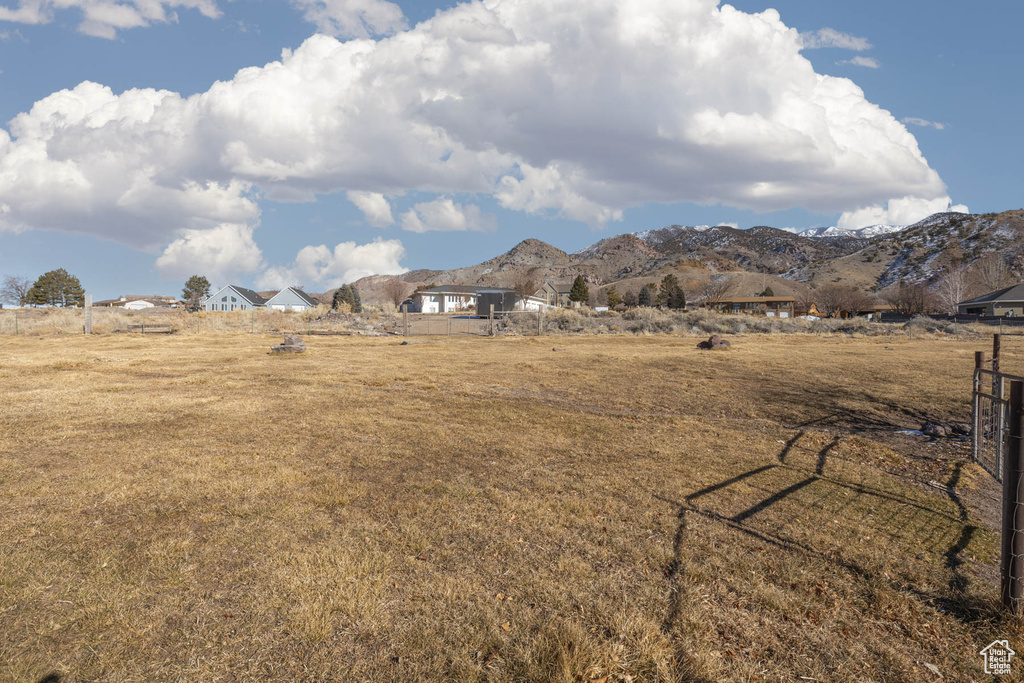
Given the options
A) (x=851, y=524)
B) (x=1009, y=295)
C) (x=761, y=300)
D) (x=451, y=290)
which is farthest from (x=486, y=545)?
(x=761, y=300)

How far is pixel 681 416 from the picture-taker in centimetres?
1116

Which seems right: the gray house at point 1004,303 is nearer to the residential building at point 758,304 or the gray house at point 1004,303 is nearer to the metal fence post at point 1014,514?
the residential building at point 758,304

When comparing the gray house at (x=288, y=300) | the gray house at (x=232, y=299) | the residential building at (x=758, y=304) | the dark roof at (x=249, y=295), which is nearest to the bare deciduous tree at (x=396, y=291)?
the gray house at (x=288, y=300)

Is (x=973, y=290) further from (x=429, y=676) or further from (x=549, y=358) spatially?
(x=429, y=676)

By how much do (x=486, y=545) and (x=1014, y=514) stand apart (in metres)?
4.16

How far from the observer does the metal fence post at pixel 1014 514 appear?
3.84m

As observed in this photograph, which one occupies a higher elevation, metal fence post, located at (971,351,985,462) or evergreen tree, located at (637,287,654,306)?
evergreen tree, located at (637,287,654,306)

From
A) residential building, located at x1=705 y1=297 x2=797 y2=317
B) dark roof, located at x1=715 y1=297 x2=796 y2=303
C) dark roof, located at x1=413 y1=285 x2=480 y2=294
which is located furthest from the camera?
dark roof, located at x1=715 y1=297 x2=796 y2=303

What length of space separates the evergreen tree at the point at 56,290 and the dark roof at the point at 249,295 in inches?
958

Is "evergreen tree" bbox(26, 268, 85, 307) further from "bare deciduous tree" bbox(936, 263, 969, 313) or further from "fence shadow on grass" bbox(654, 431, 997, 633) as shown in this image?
"bare deciduous tree" bbox(936, 263, 969, 313)

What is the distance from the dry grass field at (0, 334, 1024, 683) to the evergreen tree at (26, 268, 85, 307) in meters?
102

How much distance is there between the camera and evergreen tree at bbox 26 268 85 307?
87.6m

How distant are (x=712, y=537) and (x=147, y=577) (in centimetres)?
502

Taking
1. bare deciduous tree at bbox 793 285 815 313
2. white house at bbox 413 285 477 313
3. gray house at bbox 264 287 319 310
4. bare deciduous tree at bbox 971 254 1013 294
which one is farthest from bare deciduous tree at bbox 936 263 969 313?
gray house at bbox 264 287 319 310
